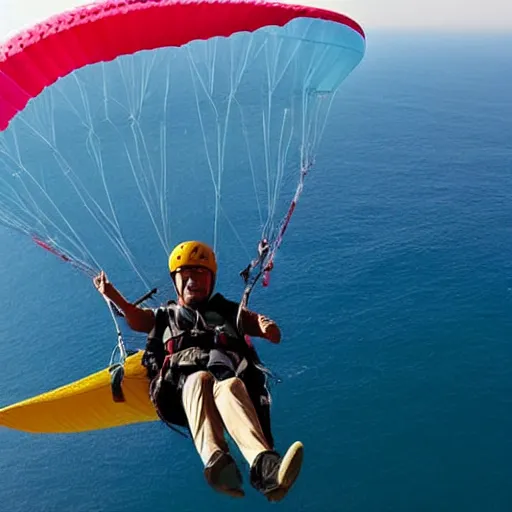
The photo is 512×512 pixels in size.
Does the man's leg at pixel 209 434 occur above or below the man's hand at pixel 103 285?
below

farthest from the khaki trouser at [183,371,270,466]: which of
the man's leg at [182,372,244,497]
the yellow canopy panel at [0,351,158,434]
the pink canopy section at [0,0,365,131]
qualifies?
the pink canopy section at [0,0,365,131]

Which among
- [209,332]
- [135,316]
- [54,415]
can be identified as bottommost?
[54,415]

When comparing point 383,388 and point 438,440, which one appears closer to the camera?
point 438,440

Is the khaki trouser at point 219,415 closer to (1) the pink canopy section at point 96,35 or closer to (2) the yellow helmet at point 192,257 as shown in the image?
(2) the yellow helmet at point 192,257

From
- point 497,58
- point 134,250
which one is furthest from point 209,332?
point 497,58

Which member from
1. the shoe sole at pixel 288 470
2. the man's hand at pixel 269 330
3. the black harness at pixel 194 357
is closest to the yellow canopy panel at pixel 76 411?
the black harness at pixel 194 357

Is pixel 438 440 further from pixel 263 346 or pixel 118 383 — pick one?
pixel 118 383

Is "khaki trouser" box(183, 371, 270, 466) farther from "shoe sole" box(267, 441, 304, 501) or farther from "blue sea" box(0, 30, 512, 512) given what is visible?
"blue sea" box(0, 30, 512, 512)
